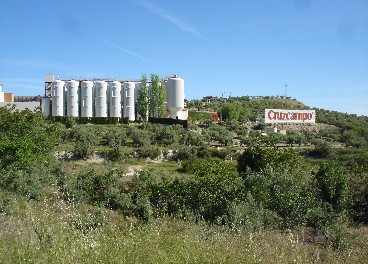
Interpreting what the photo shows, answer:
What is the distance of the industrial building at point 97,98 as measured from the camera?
5316cm

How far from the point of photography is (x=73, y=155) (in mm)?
30391

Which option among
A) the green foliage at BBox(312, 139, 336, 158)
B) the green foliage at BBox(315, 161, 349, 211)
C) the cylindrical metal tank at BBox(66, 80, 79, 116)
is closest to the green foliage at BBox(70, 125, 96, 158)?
the cylindrical metal tank at BBox(66, 80, 79, 116)

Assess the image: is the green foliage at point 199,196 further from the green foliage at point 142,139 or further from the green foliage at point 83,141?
the green foliage at point 142,139

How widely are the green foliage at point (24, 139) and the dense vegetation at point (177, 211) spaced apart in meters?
0.06

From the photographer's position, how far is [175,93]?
181 ft

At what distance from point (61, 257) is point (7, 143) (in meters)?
12.3

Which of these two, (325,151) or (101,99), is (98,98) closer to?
(101,99)

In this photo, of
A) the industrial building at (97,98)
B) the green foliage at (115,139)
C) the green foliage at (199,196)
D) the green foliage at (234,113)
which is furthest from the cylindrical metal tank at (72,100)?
the green foliage at (199,196)

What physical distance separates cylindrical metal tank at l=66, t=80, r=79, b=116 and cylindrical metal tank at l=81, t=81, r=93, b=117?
4.16 feet

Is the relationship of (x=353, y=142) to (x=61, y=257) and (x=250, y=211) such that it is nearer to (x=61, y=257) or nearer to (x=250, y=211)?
(x=250, y=211)

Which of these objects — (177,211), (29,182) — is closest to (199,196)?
(177,211)

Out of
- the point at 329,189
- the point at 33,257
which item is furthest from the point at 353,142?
the point at 33,257

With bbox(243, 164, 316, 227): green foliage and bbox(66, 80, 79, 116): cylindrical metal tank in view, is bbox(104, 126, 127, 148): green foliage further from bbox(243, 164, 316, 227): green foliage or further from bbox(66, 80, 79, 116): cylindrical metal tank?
bbox(243, 164, 316, 227): green foliage

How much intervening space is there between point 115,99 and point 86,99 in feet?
16.7
